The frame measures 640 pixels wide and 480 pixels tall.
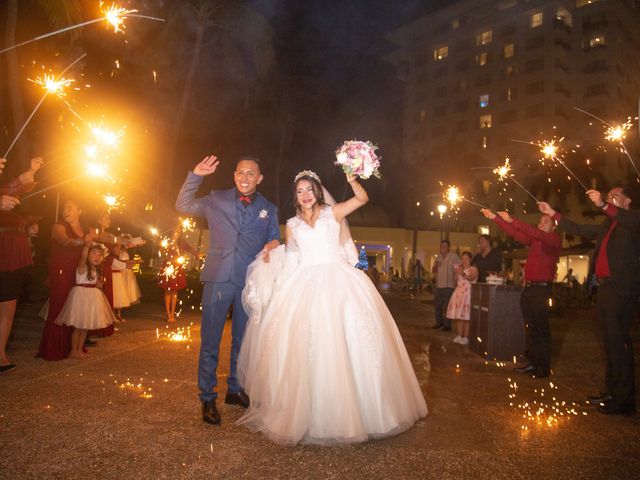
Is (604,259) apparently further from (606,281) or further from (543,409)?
(543,409)

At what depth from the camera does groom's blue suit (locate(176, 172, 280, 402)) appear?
4340mm

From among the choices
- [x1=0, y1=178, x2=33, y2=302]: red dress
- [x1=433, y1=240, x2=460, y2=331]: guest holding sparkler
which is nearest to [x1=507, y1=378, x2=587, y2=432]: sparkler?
[x1=0, y1=178, x2=33, y2=302]: red dress

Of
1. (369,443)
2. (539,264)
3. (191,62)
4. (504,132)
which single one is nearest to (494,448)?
(369,443)

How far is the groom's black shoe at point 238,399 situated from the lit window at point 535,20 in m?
66.6

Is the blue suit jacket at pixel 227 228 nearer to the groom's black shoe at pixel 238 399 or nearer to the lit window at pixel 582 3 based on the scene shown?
the groom's black shoe at pixel 238 399

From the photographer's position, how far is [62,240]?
6410 millimetres

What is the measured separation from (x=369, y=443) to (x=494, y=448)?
939 mm

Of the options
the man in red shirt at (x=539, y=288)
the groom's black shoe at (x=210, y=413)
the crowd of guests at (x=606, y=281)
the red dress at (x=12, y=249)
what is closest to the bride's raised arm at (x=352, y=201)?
the groom's black shoe at (x=210, y=413)

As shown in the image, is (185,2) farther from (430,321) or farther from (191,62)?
(430,321)

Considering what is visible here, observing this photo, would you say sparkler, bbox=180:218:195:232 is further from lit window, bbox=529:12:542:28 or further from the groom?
lit window, bbox=529:12:542:28

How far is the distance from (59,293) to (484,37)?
6864 centimetres

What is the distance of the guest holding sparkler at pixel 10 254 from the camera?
5.38 meters

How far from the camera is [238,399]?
178 inches

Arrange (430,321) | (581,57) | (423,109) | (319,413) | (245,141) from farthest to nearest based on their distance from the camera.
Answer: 1. (423,109)
2. (581,57)
3. (245,141)
4. (430,321)
5. (319,413)
